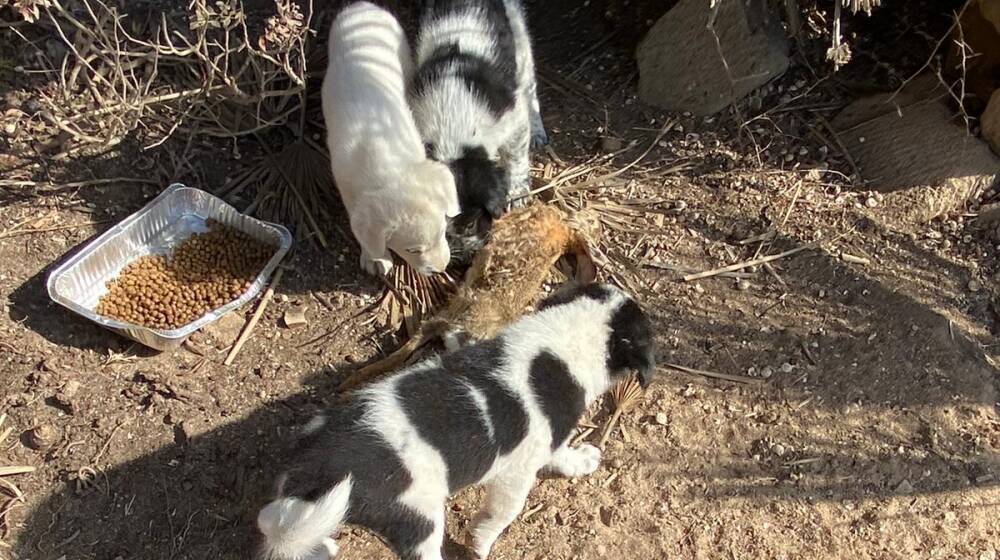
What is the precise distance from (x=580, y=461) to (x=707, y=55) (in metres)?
2.57

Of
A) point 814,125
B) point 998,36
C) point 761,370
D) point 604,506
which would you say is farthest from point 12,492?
point 998,36

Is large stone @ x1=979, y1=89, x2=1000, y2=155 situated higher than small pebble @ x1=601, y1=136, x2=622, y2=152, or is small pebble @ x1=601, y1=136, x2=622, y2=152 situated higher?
small pebble @ x1=601, y1=136, x2=622, y2=152

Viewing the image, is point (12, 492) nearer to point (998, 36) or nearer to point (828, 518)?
point (828, 518)

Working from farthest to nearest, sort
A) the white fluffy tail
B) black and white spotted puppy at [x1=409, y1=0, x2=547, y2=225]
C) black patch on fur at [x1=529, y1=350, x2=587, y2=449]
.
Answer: black and white spotted puppy at [x1=409, y1=0, x2=547, y2=225]
black patch on fur at [x1=529, y1=350, x2=587, y2=449]
the white fluffy tail

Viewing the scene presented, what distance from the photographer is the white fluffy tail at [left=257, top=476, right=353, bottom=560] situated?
2881 millimetres

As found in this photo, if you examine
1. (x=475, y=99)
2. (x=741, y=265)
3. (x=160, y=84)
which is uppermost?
(x=160, y=84)

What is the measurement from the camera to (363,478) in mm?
3039

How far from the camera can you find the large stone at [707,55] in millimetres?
4855

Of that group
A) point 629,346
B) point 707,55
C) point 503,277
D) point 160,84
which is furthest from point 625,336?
point 160,84

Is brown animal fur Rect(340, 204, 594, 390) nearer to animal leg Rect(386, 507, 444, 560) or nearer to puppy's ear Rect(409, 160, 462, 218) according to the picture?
puppy's ear Rect(409, 160, 462, 218)

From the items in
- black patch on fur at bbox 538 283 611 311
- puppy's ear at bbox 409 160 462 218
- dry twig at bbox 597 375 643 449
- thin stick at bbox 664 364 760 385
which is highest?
puppy's ear at bbox 409 160 462 218

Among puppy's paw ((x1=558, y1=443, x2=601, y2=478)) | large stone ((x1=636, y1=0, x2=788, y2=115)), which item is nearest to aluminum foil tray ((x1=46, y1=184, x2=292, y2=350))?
puppy's paw ((x1=558, y1=443, x2=601, y2=478))

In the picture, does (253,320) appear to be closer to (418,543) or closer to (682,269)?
(418,543)

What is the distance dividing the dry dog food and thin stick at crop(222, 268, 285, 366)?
0.34ft
